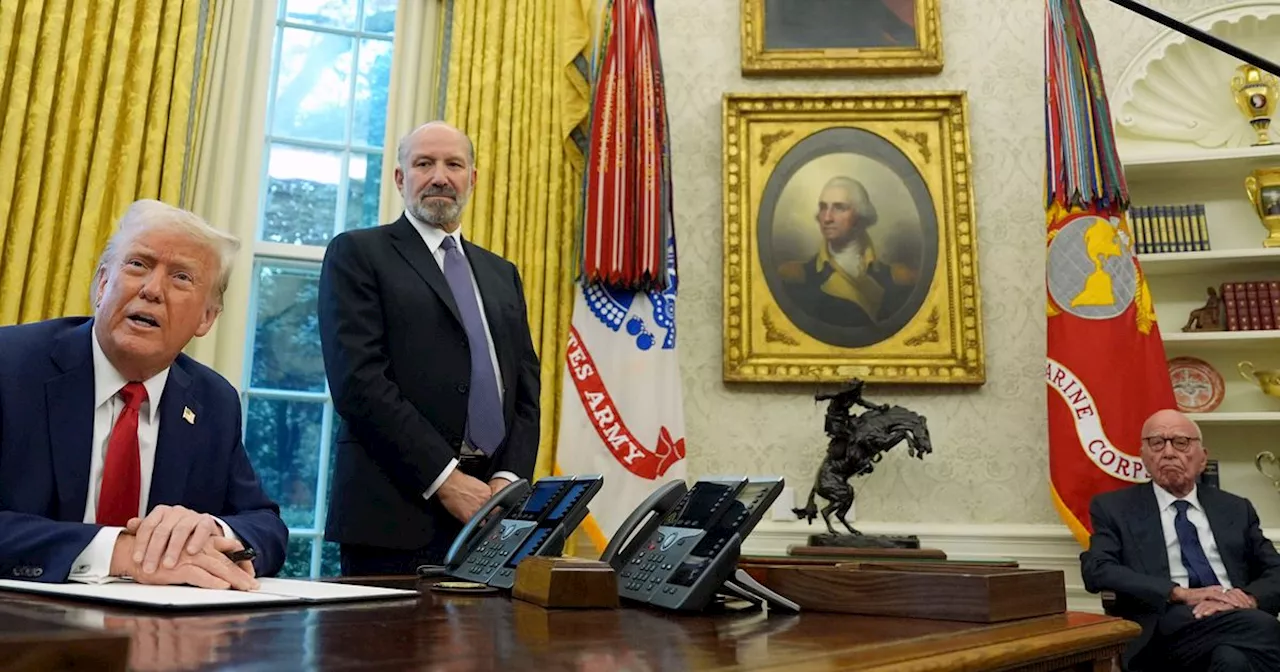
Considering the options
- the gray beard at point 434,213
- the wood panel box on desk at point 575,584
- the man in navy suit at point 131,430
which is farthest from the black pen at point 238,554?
the gray beard at point 434,213

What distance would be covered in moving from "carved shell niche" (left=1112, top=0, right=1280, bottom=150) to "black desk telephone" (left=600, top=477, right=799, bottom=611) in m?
4.04

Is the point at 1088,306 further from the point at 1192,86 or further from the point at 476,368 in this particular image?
the point at 476,368

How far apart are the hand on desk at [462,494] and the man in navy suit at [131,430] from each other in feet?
1.63

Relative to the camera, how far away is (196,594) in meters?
1.06

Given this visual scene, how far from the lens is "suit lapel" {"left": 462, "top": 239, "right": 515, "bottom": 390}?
2.49 meters

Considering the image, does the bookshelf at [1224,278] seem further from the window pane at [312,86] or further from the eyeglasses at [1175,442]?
the window pane at [312,86]

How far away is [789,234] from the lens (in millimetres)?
4484

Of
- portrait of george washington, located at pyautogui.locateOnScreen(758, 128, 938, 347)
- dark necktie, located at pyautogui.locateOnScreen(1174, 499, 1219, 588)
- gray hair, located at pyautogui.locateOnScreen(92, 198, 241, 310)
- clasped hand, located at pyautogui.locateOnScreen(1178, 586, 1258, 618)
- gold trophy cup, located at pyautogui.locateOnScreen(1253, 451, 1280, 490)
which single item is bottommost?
clasped hand, located at pyautogui.locateOnScreen(1178, 586, 1258, 618)

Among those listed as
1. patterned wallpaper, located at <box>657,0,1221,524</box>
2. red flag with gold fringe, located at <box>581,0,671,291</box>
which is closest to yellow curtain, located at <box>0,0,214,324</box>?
red flag with gold fringe, located at <box>581,0,671,291</box>

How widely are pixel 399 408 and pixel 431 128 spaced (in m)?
0.84

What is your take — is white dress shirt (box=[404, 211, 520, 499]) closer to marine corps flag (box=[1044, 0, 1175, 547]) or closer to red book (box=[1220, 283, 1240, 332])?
marine corps flag (box=[1044, 0, 1175, 547])

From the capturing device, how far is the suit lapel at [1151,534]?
346cm

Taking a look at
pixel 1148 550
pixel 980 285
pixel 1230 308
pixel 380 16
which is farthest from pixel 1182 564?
pixel 380 16

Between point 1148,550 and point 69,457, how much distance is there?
338 cm
